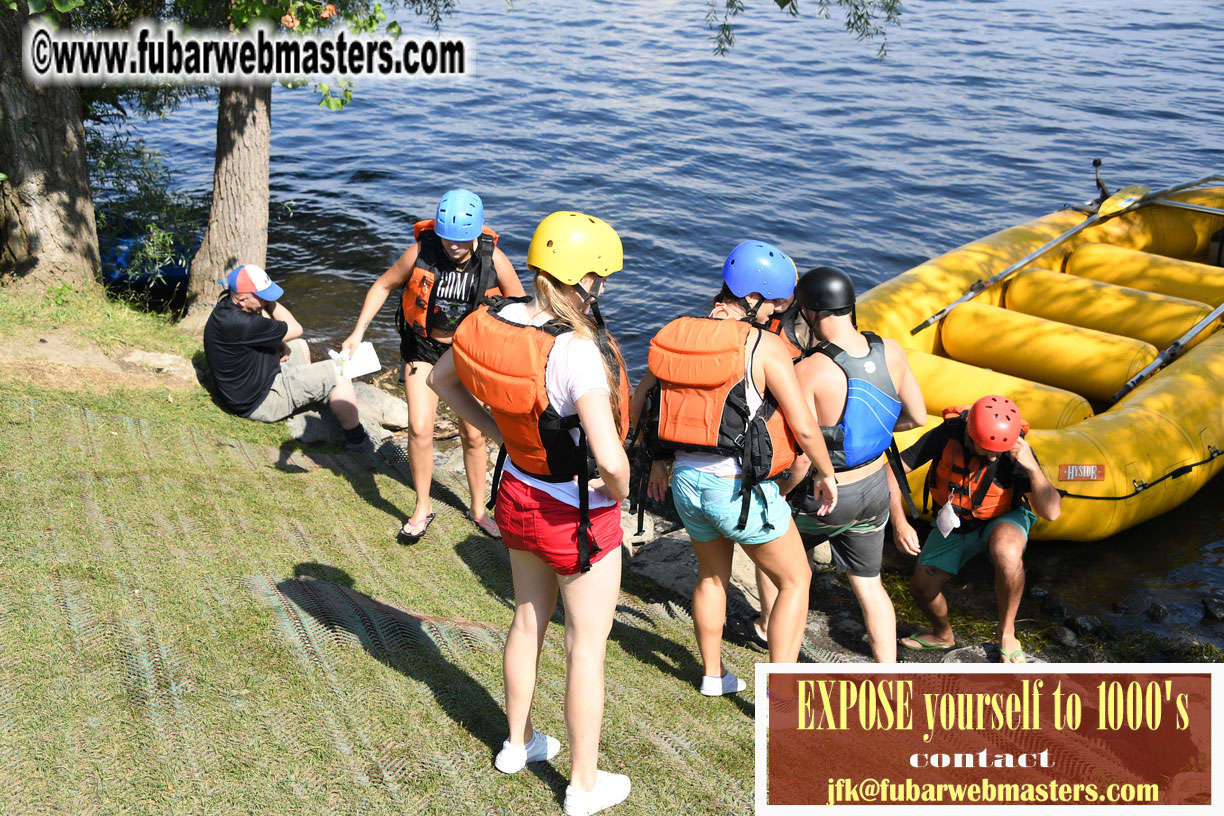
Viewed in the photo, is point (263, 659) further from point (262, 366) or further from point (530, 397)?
point (262, 366)

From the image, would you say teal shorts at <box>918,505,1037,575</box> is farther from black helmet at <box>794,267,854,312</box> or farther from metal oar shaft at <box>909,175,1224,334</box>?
metal oar shaft at <box>909,175,1224,334</box>

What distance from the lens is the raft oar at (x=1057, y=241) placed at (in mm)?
8734

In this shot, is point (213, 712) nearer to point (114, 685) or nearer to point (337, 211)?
→ point (114, 685)

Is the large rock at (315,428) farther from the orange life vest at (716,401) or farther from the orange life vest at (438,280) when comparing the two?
the orange life vest at (716,401)

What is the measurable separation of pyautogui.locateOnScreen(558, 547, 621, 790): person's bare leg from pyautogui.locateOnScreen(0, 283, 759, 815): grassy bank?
1.29 feet

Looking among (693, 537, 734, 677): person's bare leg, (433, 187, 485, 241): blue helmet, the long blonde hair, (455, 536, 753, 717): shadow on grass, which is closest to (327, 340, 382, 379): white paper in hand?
(433, 187, 485, 241): blue helmet

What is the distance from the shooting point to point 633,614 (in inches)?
204

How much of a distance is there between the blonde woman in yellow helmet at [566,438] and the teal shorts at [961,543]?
2.62m

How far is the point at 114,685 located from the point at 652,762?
193 centimetres

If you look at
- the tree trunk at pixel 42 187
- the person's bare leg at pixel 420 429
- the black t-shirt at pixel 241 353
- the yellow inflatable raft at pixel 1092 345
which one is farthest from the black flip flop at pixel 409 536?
the tree trunk at pixel 42 187

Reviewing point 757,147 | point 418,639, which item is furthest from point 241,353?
point 757,147

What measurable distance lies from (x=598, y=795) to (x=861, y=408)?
1.91 m

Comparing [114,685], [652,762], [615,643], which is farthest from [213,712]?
[615,643]

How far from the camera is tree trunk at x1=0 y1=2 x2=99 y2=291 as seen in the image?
772cm
